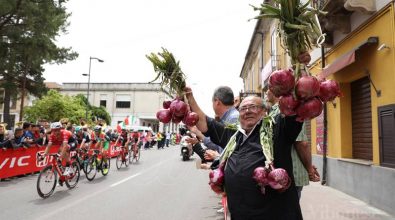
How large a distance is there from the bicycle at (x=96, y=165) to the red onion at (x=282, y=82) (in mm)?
10790

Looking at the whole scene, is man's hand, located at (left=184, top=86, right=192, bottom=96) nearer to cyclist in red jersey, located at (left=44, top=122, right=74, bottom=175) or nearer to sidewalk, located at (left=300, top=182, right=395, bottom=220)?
sidewalk, located at (left=300, top=182, right=395, bottom=220)

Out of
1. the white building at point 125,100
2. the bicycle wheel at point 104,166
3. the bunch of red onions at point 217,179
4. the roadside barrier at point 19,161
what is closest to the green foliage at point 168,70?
the bunch of red onions at point 217,179

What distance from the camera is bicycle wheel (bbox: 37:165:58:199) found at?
27.3 ft

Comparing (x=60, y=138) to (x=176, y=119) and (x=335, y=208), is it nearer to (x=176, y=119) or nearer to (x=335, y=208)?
(x=335, y=208)

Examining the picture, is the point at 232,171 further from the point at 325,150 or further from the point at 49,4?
the point at 49,4

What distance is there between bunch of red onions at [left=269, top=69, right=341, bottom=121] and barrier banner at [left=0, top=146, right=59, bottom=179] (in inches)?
459

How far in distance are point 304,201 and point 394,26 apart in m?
4.20

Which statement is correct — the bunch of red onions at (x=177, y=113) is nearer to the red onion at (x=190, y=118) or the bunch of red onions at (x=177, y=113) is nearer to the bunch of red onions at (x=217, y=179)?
the red onion at (x=190, y=118)

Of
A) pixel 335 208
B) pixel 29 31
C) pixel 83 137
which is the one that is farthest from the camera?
pixel 29 31

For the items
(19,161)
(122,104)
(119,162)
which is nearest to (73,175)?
(19,161)

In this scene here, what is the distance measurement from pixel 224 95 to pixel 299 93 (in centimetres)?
174

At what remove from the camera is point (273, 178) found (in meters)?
1.95

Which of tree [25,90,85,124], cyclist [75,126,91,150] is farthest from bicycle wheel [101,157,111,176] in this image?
tree [25,90,85,124]

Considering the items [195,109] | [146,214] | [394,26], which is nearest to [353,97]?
[394,26]
